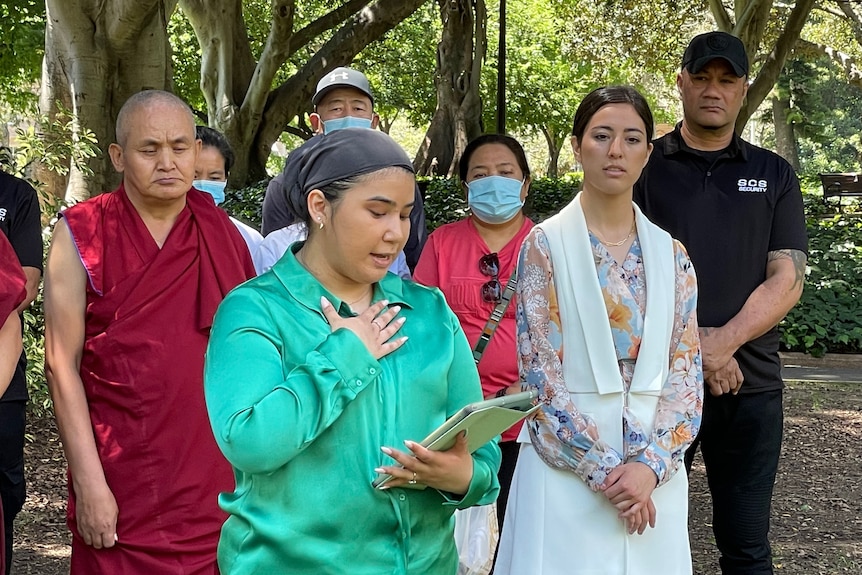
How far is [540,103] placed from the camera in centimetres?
3541

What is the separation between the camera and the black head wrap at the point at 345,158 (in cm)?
213

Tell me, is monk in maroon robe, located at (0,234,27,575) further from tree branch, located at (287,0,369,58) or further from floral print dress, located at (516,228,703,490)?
tree branch, located at (287,0,369,58)

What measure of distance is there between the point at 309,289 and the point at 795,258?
2536 millimetres

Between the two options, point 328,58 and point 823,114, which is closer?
point 328,58

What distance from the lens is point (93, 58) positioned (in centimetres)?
869

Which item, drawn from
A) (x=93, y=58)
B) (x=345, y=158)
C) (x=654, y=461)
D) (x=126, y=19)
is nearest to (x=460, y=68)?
(x=126, y=19)

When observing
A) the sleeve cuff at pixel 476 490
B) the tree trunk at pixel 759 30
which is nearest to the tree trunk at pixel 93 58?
the sleeve cuff at pixel 476 490

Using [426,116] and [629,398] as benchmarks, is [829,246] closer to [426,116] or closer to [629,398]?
[629,398]

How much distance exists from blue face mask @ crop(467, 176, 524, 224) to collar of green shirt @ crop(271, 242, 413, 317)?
7.15ft

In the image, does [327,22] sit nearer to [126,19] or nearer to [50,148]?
[126,19]

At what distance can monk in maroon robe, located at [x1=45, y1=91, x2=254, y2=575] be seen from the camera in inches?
129

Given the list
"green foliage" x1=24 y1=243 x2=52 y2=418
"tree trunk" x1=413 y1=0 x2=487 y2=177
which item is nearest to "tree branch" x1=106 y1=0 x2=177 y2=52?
"green foliage" x1=24 y1=243 x2=52 y2=418

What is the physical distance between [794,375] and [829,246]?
3005mm

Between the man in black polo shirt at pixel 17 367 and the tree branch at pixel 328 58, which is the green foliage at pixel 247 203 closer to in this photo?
the tree branch at pixel 328 58
